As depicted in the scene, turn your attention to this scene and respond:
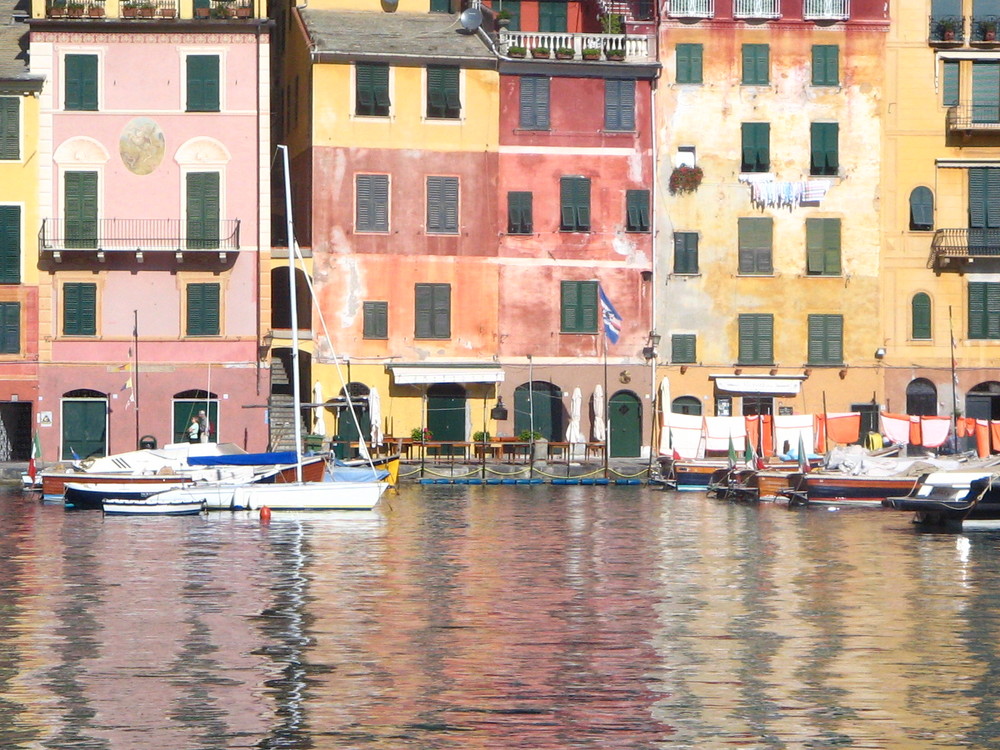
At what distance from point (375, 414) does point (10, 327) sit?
41.8 ft

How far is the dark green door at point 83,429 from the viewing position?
235ft

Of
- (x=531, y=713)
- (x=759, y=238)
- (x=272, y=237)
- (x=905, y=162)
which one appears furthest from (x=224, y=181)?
(x=531, y=713)

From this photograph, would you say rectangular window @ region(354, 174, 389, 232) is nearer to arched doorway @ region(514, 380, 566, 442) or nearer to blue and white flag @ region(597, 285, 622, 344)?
arched doorway @ region(514, 380, 566, 442)

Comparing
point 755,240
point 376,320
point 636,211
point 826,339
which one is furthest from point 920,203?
point 376,320

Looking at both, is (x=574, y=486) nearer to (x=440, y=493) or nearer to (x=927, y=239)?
(x=440, y=493)

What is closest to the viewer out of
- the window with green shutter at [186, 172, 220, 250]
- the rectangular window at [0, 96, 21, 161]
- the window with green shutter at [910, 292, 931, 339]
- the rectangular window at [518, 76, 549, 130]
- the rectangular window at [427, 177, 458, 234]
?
the rectangular window at [0, 96, 21, 161]

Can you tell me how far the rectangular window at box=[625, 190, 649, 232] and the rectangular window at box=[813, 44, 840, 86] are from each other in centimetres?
759

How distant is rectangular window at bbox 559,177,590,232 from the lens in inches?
2980

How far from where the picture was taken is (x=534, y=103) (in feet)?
249

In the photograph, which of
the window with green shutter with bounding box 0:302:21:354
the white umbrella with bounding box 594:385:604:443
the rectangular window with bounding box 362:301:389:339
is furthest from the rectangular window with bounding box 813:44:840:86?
the window with green shutter with bounding box 0:302:21:354

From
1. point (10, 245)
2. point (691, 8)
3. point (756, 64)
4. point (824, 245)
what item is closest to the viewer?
point (10, 245)

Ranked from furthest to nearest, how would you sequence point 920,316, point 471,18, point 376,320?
point 920,316, point 471,18, point 376,320

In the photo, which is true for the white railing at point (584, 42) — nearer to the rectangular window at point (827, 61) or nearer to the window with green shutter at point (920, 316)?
the rectangular window at point (827, 61)

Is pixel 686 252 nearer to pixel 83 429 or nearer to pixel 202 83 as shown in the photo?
pixel 202 83
